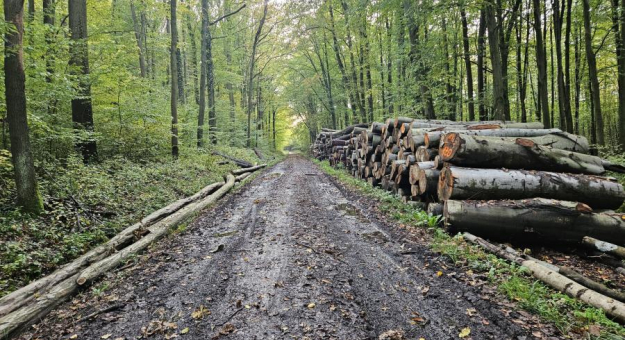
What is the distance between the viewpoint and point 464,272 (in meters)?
3.95

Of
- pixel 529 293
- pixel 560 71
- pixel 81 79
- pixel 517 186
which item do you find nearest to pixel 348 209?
pixel 517 186

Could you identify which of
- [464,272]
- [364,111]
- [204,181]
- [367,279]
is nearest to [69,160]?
[204,181]

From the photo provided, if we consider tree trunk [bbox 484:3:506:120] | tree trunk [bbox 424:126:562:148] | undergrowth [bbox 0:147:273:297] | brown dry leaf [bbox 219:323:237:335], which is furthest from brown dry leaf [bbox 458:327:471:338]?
tree trunk [bbox 484:3:506:120]

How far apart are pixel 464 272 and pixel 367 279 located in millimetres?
1367

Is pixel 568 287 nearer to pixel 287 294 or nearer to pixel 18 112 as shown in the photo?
pixel 287 294

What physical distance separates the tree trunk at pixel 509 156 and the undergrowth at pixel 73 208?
6.94 meters

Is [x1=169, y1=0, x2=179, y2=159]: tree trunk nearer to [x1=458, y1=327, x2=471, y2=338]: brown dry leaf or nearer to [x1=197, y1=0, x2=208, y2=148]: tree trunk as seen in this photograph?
[x1=197, y1=0, x2=208, y2=148]: tree trunk

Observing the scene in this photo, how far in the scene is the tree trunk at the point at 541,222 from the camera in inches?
196

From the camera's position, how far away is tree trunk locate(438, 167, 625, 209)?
5.46 m

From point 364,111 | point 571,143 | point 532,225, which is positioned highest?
point 364,111

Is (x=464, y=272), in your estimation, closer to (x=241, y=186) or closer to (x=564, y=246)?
(x=564, y=246)

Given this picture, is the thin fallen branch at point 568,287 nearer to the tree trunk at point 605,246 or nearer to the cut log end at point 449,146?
the tree trunk at point 605,246

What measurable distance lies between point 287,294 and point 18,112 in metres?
5.86

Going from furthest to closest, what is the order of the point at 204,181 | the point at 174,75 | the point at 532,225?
1. the point at 174,75
2. the point at 204,181
3. the point at 532,225
